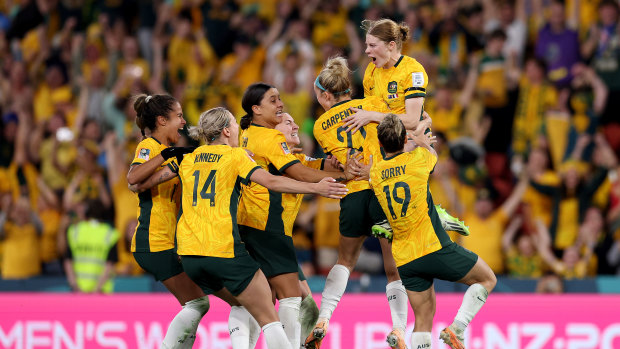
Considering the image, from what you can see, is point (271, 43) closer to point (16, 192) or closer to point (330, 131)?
point (16, 192)

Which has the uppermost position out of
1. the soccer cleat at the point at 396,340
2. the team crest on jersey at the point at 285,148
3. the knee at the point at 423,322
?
the team crest on jersey at the point at 285,148

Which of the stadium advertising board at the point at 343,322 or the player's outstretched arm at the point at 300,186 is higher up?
the player's outstretched arm at the point at 300,186

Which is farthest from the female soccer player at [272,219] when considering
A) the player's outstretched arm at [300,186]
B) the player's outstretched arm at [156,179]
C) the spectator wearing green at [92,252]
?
the spectator wearing green at [92,252]

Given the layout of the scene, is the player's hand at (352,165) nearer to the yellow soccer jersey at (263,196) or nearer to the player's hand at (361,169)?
the player's hand at (361,169)

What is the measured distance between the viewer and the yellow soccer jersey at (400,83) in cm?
795

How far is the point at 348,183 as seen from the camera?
813 centimetres

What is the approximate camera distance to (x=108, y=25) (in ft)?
51.4

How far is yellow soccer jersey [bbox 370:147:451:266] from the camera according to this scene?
7520mm

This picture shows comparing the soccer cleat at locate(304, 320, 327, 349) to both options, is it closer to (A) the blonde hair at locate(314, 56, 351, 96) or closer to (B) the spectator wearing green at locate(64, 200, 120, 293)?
(A) the blonde hair at locate(314, 56, 351, 96)

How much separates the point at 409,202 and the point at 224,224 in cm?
147

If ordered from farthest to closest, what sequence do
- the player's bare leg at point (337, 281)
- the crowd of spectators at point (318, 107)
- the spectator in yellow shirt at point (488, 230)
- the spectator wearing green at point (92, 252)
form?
1. the spectator wearing green at point (92, 252)
2. the crowd of spectators at point (318, 107)
3. the spectator in yellow shirt at point (488, 230)
4. the player's bare leg at point (337, 281)

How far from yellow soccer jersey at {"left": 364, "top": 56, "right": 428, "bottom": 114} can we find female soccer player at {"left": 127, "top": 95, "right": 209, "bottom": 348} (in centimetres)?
178

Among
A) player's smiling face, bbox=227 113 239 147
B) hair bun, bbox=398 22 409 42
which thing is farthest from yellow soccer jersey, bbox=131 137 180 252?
hair bun, bbox=398 22 409 42

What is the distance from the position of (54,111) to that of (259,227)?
838 cm
